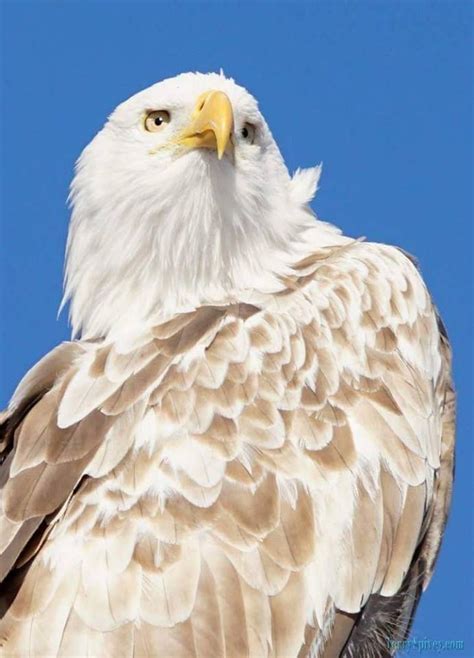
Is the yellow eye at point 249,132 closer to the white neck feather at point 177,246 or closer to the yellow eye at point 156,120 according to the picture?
the white neck feather at point 177,246

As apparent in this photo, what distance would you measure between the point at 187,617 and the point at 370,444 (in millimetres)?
1559

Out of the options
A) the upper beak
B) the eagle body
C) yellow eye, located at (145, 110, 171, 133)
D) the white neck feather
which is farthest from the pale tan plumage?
yellow eye, located at (145, 110, 171, 133)

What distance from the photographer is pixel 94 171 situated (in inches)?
422

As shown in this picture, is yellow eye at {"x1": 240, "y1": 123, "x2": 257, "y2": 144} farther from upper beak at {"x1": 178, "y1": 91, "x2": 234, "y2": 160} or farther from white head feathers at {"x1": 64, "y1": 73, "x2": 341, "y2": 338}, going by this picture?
upper beak at {"x1": 178, "y1": 91, "x2": 234, "y2": 160}

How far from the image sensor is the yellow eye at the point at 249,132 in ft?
34.1

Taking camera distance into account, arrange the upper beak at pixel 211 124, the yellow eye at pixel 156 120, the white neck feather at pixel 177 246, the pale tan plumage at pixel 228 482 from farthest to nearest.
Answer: the yellow eye at pixel 156 120 < the white neck feather at pixel 177 246 < the upper beak at pixel 211 124 < the pale tan plumage at pixel 228 482

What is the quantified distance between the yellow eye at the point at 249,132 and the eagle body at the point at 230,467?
5.3 inches

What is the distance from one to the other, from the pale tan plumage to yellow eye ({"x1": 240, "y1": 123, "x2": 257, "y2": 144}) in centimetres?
99

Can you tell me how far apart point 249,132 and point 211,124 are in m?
0.60

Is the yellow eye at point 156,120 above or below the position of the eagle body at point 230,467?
above

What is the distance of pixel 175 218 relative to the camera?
10391 millimetres

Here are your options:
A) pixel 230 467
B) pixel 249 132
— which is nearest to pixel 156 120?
pixel 249 132

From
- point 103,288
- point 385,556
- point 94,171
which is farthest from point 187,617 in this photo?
point 94,171

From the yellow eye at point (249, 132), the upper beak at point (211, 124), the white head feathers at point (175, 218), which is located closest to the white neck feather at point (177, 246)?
the white head feathers at point (175, 218)
